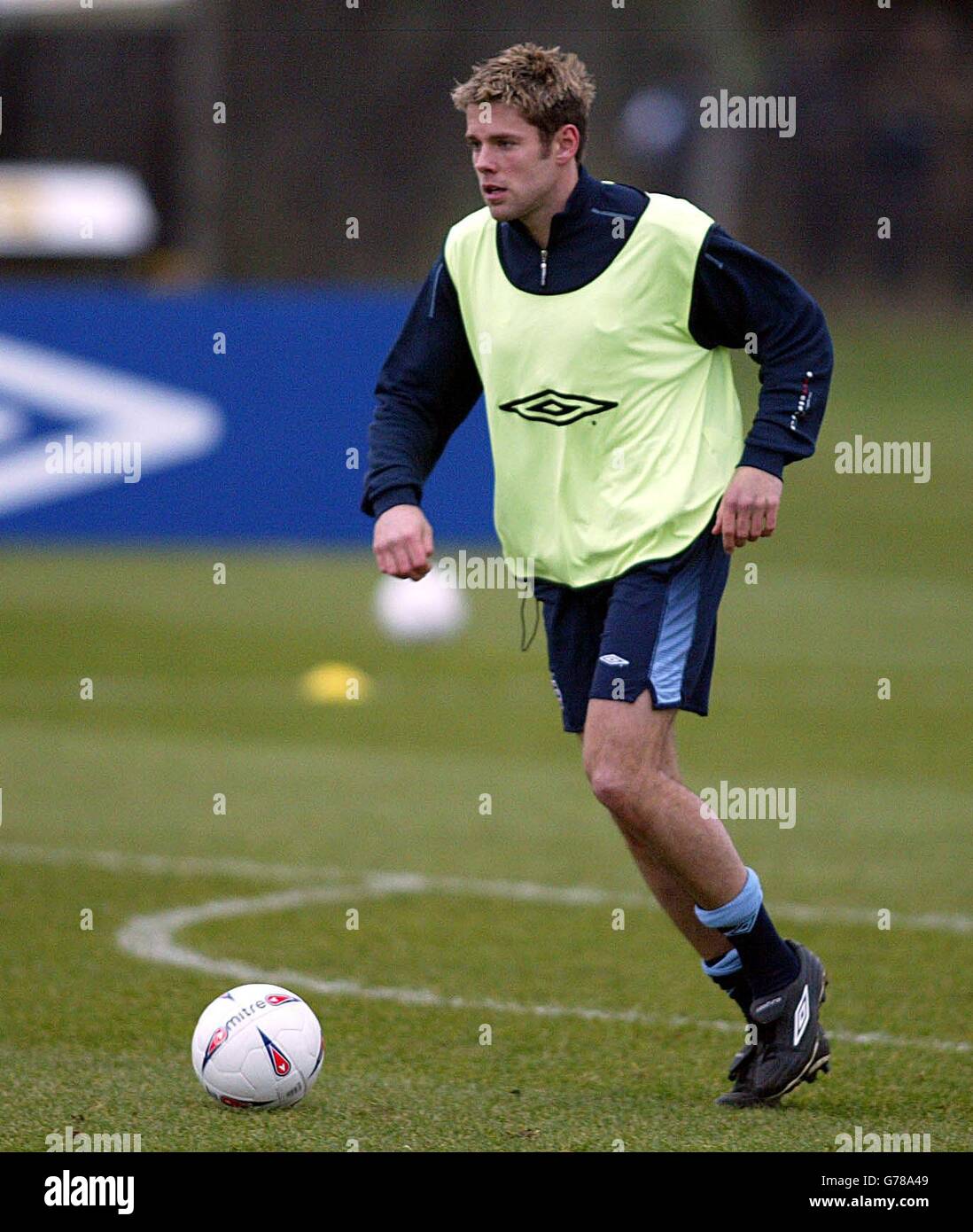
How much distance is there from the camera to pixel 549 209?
5.43m

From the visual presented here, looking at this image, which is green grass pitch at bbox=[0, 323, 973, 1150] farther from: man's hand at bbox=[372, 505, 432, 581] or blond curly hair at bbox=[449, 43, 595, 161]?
blond curly hair at bbox=[449, 43, 595, 161]

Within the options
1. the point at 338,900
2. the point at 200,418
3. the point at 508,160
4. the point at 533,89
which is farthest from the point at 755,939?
the point at 200,418

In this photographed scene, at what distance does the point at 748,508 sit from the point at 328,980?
2.40 meters

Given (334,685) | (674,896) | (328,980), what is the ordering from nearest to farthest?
(674,896) < (328,980) < (334,685)

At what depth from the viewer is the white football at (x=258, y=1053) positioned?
5082mm

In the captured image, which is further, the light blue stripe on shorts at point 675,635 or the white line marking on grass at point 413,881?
the white line marking on grass at point 413,881

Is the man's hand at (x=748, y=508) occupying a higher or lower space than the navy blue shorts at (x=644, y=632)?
higher

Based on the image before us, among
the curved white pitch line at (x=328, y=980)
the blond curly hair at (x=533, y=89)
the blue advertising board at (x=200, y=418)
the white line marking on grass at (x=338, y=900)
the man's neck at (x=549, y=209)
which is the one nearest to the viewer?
the blond curly hair at (x=533, y=89)

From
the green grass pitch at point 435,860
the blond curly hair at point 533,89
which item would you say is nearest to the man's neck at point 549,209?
the blond curly hair at point 533,89

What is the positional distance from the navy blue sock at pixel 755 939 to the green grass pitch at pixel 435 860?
0.33 meters

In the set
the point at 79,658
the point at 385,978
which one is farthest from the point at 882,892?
the point at 79,658

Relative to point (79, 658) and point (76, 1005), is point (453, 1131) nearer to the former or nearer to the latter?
point (76, 1005)

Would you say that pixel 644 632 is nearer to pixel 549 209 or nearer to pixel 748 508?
pixel 748 508

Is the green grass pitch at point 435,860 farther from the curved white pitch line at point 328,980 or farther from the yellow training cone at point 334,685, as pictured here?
the yellow training cone at point 334,685
